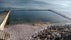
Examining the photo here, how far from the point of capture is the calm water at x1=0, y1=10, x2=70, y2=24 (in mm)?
14650

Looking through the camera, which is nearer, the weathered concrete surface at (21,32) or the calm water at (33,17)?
the weathered concrete surface at (21,32)

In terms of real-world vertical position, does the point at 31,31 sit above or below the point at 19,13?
above

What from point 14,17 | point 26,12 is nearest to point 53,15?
point 26,12

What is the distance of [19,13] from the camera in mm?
16812

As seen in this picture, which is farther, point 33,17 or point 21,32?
point 33,17

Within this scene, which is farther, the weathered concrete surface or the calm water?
the calm water

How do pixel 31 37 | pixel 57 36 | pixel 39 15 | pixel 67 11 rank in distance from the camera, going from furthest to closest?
pixel 67 11 < pixel 39 15 < pixel 31 37 < pixel 57 36

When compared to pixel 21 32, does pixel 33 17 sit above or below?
below

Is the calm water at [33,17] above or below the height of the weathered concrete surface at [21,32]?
below

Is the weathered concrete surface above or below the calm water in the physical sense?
above

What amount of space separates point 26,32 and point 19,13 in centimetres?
620

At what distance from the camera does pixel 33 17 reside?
51.2ft

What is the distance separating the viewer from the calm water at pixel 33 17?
1465 cm

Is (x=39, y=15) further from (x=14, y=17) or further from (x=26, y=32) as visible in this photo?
(x=26, y=32)
